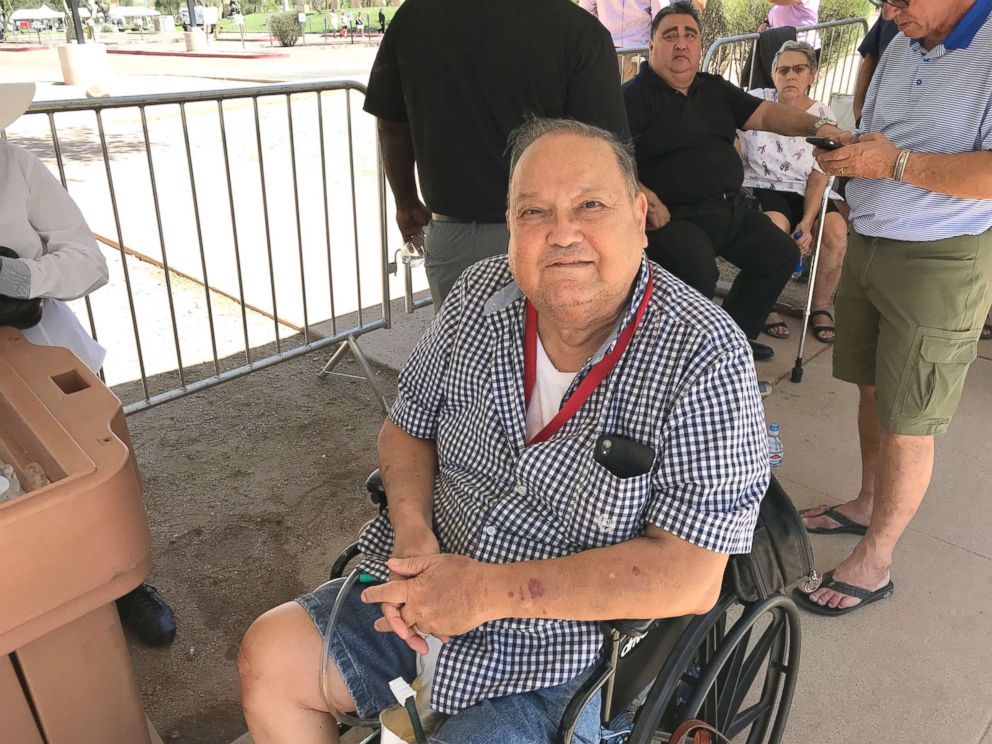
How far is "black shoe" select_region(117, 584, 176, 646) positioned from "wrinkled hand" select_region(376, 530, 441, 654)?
1.10 meters

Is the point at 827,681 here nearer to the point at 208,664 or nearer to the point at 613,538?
the point at 613,538

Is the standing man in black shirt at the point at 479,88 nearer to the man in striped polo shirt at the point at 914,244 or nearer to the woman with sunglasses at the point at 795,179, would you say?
the man in striped polo shirt at the point at 914,244

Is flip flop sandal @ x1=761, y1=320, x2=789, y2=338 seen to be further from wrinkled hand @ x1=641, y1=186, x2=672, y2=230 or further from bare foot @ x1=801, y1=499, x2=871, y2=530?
bare foot @ x1=801, y1=499, x2=871, y2=530

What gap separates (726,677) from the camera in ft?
5.66

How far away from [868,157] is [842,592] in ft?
4.30

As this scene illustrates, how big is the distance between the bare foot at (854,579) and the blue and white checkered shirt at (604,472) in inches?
49.9

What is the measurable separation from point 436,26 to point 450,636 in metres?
1.93

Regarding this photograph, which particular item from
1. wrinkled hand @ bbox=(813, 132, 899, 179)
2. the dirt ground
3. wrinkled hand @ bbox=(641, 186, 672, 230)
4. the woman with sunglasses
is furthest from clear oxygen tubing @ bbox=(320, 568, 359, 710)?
the woman with sunglasses

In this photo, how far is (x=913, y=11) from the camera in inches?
78.6

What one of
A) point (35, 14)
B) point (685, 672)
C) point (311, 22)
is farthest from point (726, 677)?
point (35, 14)

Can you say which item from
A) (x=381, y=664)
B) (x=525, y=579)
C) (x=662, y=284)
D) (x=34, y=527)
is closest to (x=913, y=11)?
(x=662, y=284)

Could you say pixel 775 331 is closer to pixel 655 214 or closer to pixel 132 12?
pixel 655 214

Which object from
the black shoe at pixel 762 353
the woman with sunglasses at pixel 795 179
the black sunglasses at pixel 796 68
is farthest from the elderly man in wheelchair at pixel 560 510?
the black sunglasses at pixel 796 68

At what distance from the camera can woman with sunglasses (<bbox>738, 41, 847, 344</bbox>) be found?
4.36 m
